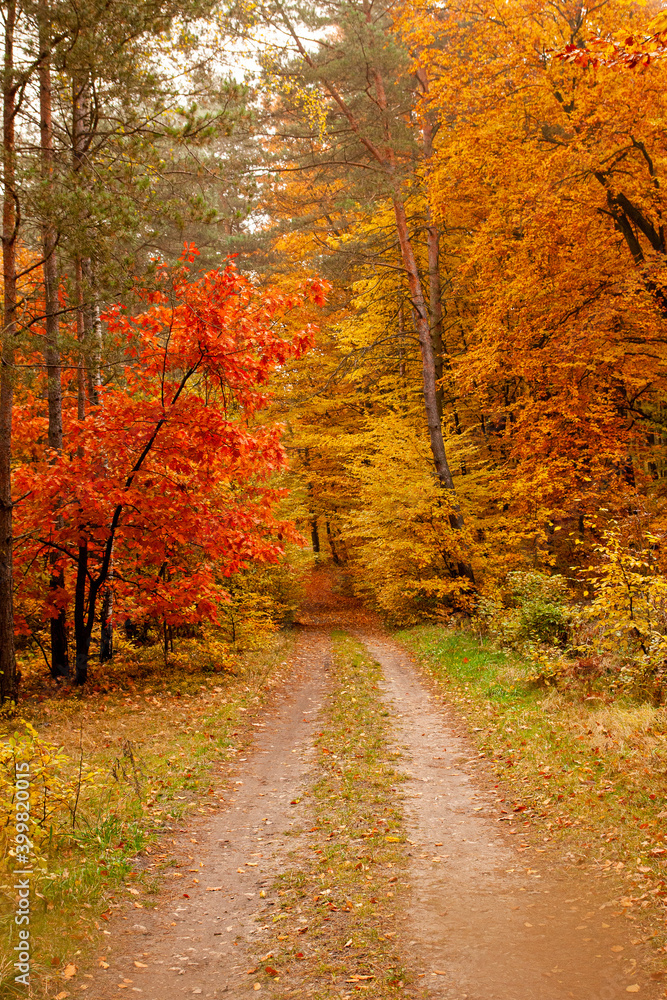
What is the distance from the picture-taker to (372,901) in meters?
4.51

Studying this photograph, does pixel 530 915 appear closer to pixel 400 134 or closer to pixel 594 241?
pixel 594 241

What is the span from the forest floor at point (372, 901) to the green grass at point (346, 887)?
0.04ft

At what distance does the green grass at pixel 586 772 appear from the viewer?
4637mm

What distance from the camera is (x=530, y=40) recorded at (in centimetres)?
1216

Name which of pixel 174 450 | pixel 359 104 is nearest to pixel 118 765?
pixel 174 450

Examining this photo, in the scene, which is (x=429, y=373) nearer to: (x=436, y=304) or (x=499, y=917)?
(x=436, y=304)

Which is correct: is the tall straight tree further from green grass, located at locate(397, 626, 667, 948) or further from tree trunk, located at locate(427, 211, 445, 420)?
green grass, located at locate(397, 626, 667, 948)

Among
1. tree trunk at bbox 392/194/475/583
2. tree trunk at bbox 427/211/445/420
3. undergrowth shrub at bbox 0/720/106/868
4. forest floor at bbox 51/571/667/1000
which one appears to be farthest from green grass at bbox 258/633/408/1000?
tree trunk at bbox 427/211/445/420

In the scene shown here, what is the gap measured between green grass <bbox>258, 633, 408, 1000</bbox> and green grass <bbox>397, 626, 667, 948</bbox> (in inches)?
48.4

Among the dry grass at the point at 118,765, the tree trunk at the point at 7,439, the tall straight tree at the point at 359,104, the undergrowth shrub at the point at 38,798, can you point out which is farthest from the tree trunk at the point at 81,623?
the tall straight tree at the point at 359,104

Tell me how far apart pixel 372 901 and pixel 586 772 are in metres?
2.56

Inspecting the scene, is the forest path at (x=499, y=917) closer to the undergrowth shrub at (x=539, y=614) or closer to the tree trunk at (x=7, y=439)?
the undergrowth shrub at (x=539, y=614)

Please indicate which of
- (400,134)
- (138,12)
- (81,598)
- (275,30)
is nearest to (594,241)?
(400,134)

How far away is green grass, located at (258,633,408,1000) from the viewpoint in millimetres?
3748
